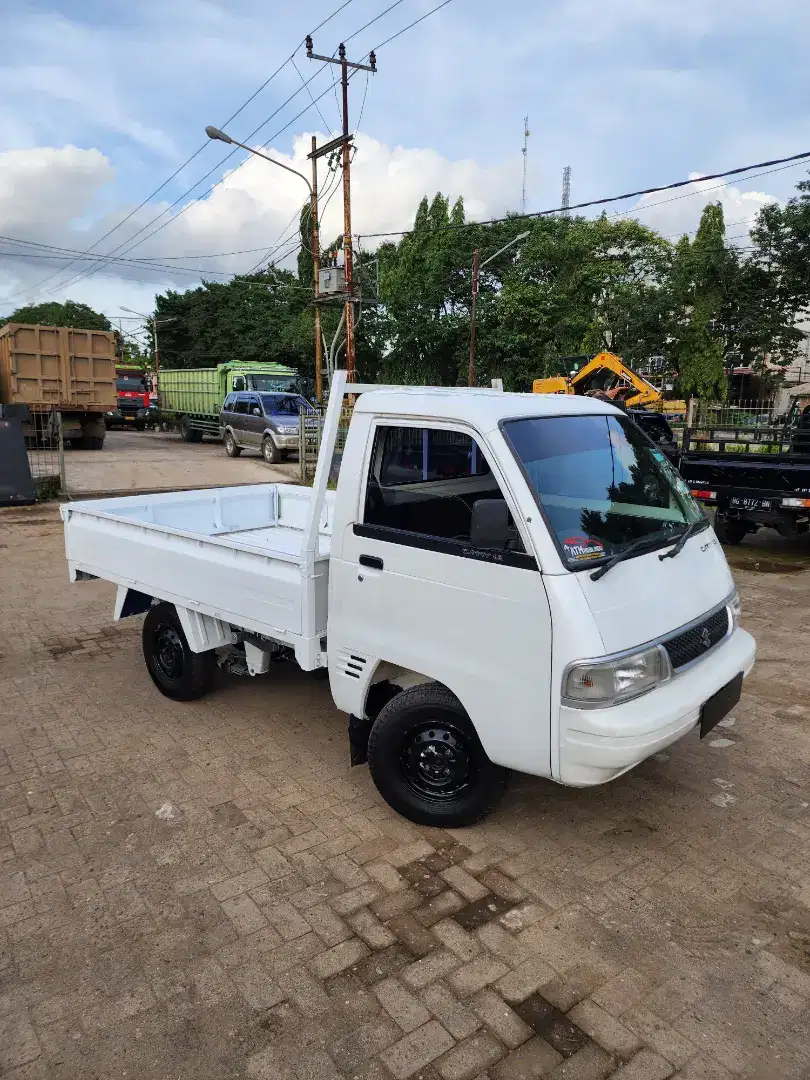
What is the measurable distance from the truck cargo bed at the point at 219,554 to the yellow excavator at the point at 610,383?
10984mm

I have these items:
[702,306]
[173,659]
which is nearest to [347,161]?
[702,306]

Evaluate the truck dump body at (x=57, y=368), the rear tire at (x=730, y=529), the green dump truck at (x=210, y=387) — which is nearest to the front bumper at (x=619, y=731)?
the rear tire at (x=730, y=529)

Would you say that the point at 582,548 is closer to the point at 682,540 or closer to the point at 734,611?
the point at 682,540

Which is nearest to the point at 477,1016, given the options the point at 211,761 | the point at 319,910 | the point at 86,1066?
the point at 319,910

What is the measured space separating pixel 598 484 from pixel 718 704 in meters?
1.16

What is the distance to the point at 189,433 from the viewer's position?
27672 mm

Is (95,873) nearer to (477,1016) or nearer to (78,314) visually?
(477,1016)

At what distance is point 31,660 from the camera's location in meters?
5.89

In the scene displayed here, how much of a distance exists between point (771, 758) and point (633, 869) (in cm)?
156

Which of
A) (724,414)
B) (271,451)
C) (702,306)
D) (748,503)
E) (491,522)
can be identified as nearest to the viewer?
(491,522)

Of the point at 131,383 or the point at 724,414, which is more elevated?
the point at 131,383

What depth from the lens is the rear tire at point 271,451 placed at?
781 inches

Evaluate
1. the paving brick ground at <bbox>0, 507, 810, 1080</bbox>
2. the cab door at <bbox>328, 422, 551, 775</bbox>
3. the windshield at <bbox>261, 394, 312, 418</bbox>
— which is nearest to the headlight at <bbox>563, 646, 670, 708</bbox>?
the cab door at <bbox>328, 422, 551, 775</bbox>

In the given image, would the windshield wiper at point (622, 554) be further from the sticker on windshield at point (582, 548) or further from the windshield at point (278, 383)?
the windshield at point (278, 383)
